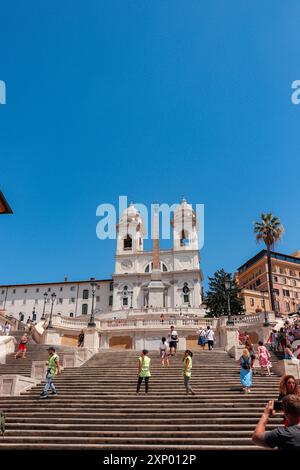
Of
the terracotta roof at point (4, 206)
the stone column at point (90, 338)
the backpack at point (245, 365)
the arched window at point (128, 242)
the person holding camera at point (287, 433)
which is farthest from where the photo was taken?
the arched window at point (128, 242)

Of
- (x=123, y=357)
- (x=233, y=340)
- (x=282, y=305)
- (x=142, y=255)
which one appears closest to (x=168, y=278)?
(x=142, y=255)

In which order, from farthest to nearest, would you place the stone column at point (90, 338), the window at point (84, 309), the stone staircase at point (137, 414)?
the window at point (84, 309), the stone column at point (90, 338), the stone staircase at point (137, 414)

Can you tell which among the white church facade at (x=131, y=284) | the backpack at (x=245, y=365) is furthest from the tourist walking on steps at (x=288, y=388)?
the white church facade at (x=131, y=284)

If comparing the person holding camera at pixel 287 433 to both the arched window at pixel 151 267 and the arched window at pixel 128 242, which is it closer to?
the arched window at pixel 151 267

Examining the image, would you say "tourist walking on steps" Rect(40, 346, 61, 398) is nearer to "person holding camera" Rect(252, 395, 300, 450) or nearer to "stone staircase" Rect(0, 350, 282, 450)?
"stone staircase" Rect(0, 350, 282, 450)

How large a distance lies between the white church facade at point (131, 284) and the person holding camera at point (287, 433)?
62035 millimetres

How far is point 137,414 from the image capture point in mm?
10039

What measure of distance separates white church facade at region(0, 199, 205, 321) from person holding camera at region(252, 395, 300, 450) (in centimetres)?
6204

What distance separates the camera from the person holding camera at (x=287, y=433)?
3.25 metres

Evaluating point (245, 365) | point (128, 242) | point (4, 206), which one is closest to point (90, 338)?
point (245, 365)

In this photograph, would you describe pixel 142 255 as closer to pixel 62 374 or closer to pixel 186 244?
pixel 186 244

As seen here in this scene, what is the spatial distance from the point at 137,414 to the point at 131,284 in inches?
2457

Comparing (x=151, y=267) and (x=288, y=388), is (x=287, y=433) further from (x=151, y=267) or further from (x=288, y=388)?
(x=151, y=267)

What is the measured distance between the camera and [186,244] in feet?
254
